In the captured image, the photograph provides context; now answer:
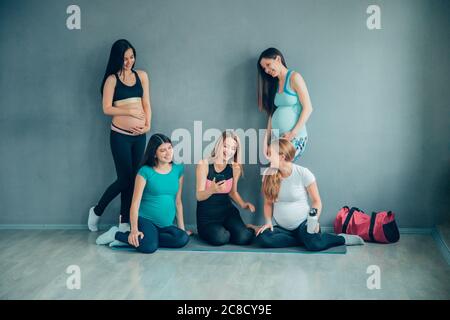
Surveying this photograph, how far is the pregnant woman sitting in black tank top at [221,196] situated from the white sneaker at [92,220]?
883mm

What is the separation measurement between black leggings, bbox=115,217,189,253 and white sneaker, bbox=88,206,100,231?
0.57 meters

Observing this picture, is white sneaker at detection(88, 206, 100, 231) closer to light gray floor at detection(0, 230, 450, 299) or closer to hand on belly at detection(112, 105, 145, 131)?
light gray floor at detection(0, 230, 450, 299)

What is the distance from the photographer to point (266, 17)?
486 centimetres

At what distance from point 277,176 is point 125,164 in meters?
1.17

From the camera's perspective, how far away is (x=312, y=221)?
4301mm

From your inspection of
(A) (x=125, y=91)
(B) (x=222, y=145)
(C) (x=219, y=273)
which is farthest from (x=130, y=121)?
(C) (x=219, y=273)

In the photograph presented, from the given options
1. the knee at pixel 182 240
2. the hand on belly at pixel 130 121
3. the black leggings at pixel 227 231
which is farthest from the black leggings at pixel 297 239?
the hand on belly at pixel 130 121

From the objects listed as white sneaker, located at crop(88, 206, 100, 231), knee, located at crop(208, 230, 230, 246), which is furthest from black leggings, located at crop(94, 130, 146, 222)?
knee, located at crop(208, 230, 230, 246)

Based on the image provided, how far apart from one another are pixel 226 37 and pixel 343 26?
0.90 m

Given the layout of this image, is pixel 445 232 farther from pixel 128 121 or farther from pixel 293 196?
pixel 128 121

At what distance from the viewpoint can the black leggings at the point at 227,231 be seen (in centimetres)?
450
